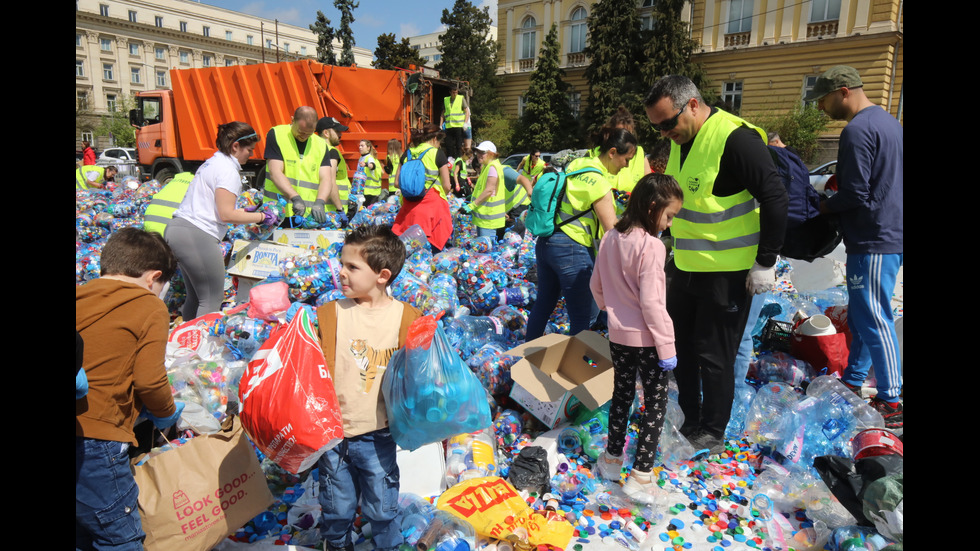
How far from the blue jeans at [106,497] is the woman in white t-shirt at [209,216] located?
2185 millimetres

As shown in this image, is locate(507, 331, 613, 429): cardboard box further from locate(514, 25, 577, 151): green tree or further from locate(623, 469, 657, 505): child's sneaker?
locate(514, 25, 577, 151): green tree

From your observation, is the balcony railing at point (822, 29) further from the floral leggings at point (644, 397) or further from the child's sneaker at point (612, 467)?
the child's sneaker at point (612, 467)

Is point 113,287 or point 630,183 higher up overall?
point 630,183

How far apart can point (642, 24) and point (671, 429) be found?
26.1 meters

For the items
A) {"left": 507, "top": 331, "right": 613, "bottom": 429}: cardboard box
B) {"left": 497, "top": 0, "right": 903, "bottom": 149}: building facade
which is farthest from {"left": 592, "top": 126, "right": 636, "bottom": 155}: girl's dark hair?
{"left": 497, "top": 0, "right": 903, "bottom": 149}: building facade

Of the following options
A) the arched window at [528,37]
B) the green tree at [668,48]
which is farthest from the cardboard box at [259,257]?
the arched window at [528,37]

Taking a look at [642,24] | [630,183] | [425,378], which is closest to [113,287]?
[425,378]

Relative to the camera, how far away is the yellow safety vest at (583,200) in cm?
340

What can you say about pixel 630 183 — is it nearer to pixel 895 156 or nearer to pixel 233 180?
pixel 895 156

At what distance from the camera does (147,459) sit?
79.5 inches

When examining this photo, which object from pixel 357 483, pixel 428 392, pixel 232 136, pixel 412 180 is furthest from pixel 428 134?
pixel 428 392

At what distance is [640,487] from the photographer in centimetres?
266

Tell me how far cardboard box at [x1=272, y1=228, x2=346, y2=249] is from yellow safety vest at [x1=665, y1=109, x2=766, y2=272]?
3.12m

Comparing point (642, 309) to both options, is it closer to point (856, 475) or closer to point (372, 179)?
point (856, 475)
